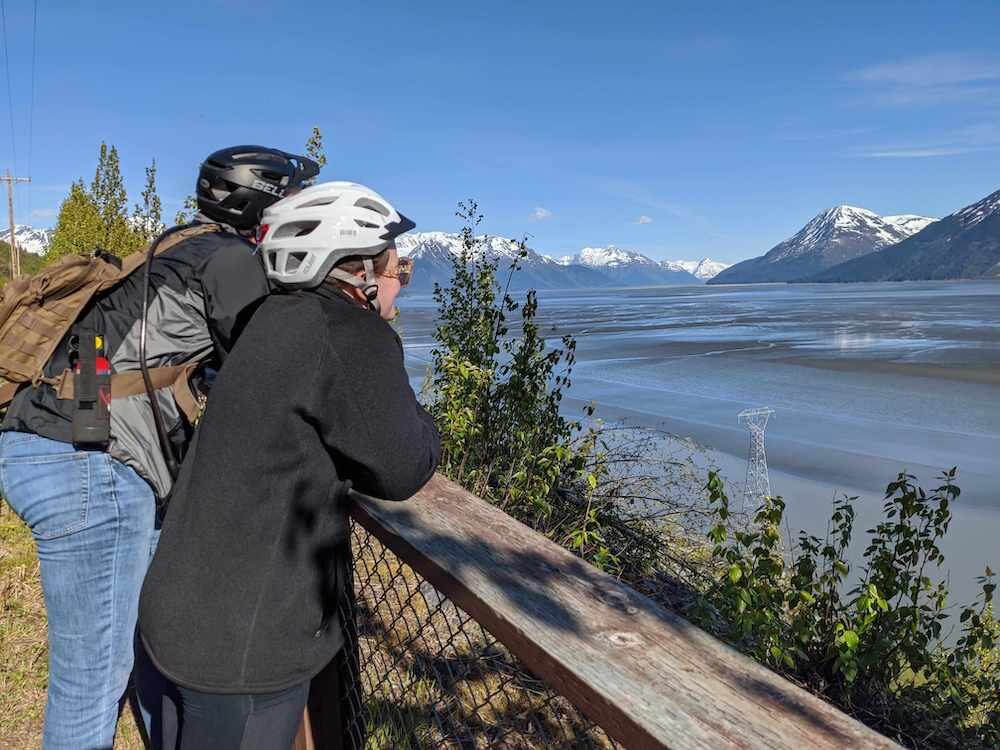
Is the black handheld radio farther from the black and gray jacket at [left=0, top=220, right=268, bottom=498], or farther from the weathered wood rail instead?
the weathered wood rail

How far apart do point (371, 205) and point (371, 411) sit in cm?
55

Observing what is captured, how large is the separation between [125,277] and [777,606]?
3.73m

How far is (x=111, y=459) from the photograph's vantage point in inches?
84.0

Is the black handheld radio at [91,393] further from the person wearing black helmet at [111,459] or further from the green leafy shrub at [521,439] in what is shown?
the green leafy shrub at [521,439]

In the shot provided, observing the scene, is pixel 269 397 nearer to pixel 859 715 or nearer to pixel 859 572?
pixel 859 715

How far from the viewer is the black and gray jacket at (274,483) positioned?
1581 mm

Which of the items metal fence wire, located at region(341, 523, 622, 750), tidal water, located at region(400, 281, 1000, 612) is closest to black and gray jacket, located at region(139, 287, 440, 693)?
metal fence wire, located at region(341, 523, 622, 750)

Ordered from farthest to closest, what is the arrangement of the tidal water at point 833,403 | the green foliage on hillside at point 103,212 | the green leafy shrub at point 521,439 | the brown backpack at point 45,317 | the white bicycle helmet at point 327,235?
the green foliage on hillside at point 103,212 → the tidal water at point 833,403 → the green leafy shrub at point 521,439 → the brown backpack at point 45,317 → the white bicycle helmet at point 327,235

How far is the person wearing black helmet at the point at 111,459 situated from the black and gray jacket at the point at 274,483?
21.8 inches

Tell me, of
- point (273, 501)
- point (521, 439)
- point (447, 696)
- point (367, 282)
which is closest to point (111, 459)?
point (273, 501)

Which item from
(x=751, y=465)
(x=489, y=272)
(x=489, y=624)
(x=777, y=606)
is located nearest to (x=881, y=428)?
(x=751, y=465)

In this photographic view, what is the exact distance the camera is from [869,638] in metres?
4.41

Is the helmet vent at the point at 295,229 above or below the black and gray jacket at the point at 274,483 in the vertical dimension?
above

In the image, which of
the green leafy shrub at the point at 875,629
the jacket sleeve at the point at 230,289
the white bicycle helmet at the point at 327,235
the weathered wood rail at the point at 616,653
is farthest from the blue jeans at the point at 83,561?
the green leafy shrub at the point at 875,629
